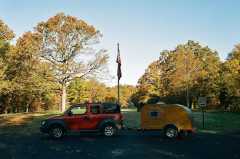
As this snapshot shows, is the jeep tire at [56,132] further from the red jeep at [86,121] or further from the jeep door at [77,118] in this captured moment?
the jeep door at [77,118]

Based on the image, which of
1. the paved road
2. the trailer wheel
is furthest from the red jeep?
the trailer wheel

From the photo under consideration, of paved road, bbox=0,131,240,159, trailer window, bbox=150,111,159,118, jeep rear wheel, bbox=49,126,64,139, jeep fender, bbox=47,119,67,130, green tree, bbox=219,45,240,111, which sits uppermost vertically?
green tree, bbox=219,45,240,111

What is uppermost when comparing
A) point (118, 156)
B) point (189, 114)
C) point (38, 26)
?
point (38, 26)

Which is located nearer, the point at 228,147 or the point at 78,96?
the point at 228,147

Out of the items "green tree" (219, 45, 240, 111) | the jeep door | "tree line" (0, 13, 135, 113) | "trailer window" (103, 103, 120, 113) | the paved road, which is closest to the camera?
the paved road

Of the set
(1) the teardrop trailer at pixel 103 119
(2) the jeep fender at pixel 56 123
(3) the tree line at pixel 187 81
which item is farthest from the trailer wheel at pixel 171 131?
(3) the tree line at pixel 187 81

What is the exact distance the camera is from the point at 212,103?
6844 cm

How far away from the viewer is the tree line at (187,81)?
206 ft

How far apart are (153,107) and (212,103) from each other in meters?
49.7

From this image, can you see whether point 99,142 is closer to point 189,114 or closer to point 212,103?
point 189,114

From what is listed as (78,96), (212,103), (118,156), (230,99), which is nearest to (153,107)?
(118,156)

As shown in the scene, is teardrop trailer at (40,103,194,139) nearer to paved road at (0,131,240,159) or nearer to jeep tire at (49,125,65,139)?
jeep tire at (49,125,65,139)

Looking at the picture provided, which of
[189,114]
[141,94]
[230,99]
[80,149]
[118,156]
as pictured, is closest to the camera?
[118,156]

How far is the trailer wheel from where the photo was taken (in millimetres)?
20516
